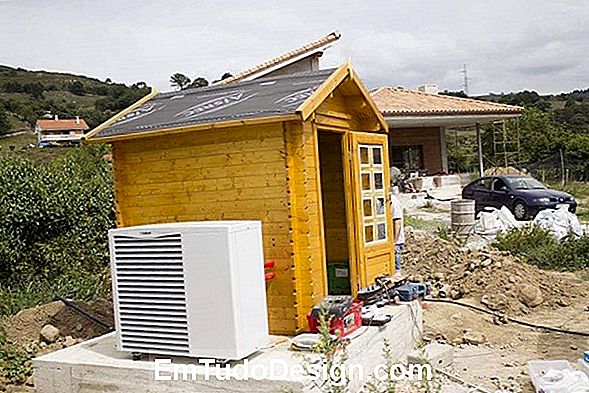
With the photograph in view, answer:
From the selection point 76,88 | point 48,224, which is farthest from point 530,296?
point 76,88

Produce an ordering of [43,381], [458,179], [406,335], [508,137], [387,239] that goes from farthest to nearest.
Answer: [508,137] < [458,179] < [387,239] < [406,335] < [43,381]

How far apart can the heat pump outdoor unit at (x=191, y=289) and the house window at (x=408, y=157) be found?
83.4 feet

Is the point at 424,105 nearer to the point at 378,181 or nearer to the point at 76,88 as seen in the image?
the point at 378,181

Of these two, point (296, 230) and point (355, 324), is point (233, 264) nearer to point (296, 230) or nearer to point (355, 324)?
point (296, 230)

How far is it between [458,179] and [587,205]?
7586mm

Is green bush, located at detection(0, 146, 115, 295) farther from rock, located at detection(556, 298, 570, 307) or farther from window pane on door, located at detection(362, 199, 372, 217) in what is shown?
rock, located at detection(556, 298, 570, 307)

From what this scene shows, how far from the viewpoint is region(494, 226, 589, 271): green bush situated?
1152cm

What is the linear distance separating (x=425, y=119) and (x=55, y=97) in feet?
142

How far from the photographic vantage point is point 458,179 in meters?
29.1

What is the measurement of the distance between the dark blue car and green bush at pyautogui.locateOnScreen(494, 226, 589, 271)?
4987 millimetres

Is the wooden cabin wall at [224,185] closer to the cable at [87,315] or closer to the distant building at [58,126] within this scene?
the cable at [87,315]

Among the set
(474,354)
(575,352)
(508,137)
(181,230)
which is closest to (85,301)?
(181,230)

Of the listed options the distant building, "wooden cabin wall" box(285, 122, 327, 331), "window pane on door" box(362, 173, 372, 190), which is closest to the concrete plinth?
"wooden cabin wall" box(285, 122, 327, 331)

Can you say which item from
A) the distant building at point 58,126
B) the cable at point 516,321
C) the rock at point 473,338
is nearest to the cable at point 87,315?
the rock at point 473,338
